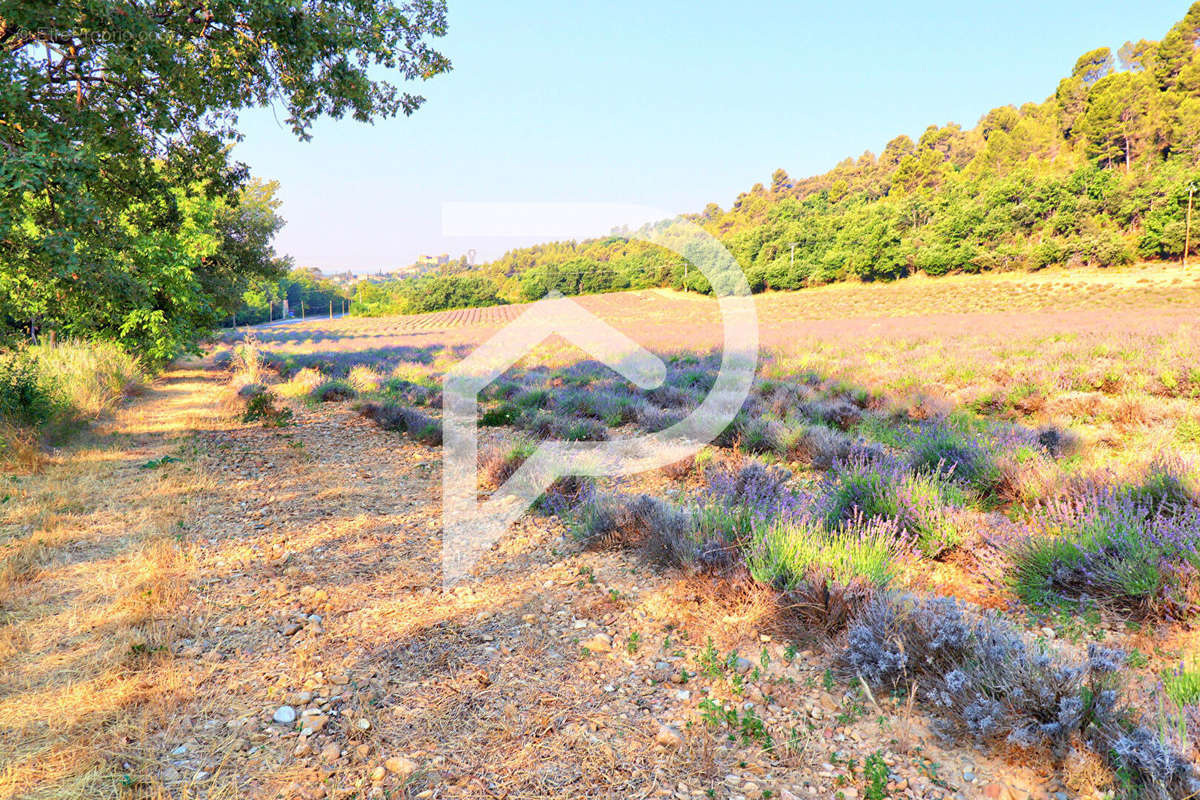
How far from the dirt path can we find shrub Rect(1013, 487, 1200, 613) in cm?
159

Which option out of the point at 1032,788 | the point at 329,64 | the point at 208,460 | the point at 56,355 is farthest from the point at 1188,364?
the point at 56,355

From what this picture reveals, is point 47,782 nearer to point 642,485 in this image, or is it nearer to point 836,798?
point 836,798

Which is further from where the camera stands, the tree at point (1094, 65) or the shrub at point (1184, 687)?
the tree at point (1094, 65)

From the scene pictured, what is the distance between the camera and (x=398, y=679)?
283 centimetres

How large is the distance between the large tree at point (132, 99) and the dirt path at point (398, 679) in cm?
294

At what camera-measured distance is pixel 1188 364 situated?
362 inches

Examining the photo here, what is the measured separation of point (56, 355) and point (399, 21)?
1110 cm

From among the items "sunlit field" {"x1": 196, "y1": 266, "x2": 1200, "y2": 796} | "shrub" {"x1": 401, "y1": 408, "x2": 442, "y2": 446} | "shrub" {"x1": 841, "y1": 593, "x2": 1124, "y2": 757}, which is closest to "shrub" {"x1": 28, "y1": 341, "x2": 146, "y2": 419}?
"sunlit field" {"x1": 196, "y1": 266, "x2": 1200, "y2": 796}

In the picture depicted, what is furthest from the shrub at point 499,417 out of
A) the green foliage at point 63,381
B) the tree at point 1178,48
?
the tree at point 1178,48

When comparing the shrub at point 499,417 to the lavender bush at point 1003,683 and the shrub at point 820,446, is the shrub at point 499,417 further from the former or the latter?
the lavender bush at point 1003,683

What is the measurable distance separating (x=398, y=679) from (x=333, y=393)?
11.9 m

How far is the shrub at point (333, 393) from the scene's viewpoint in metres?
13.0

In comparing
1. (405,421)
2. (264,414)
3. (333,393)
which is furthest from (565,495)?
(333,393)

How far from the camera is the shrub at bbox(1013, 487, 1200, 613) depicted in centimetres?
285
